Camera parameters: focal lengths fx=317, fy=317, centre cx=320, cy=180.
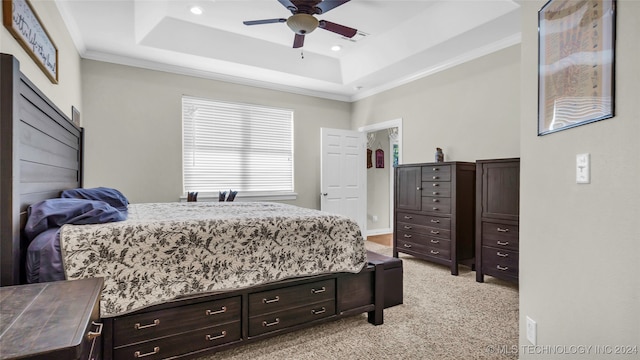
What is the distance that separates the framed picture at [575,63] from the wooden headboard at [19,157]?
7.53ft

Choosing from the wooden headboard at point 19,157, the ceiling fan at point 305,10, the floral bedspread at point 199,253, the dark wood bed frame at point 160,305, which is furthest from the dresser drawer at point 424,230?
the wooden headboard at point 19,157

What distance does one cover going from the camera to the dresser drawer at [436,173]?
367 centimetres

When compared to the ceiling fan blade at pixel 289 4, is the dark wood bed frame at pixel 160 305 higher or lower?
lower

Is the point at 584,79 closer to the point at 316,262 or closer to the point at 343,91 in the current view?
the point at 316,262

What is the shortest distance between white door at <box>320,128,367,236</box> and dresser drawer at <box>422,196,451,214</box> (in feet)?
4.92

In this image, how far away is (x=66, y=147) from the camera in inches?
104

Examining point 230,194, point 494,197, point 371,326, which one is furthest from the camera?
point 230,194

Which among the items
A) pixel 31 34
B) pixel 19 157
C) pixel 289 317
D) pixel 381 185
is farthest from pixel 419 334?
pixel 381 185

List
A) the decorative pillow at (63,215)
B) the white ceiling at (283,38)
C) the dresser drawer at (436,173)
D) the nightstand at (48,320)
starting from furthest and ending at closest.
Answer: the dresser drawer at (436,173) → the white ceiling at (283,38) → the decorative pillow at (63,215) → the nightstand at (48,320)

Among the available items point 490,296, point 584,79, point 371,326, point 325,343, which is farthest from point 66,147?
point 490,296

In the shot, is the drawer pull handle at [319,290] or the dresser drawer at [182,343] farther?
the drawer pull handle at [319,290]

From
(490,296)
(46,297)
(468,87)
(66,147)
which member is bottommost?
(490,296)

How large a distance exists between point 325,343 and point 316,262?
20.2 inches

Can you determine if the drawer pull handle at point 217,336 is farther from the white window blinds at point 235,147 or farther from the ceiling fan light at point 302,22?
the white window blinds at point 235,147
